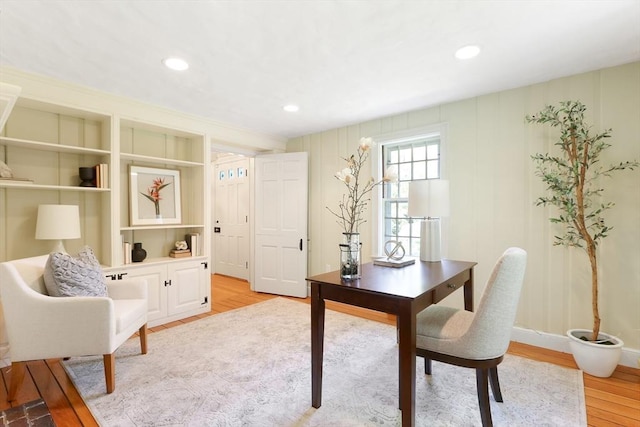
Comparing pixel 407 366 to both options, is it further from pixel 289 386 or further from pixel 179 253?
pixel 179 253

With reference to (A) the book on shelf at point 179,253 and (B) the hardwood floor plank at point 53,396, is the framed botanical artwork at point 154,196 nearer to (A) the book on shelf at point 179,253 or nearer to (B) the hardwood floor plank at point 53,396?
(A) the book on shelf at point 179,253

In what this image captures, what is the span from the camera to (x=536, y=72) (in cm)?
260

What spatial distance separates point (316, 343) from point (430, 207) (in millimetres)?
1413

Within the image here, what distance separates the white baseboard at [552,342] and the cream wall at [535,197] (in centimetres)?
5

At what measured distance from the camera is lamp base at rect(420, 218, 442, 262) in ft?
8.44

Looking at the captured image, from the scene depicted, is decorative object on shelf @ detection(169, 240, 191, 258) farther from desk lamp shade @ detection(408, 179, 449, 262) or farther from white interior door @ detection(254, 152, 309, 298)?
desk lamp shade @ detection(408, 179, 449, 262)

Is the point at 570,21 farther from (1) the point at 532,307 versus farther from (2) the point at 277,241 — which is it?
(2) the point at 277,241

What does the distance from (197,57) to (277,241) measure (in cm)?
281

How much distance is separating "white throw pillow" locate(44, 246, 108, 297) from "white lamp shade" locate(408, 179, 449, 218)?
2.55 metres

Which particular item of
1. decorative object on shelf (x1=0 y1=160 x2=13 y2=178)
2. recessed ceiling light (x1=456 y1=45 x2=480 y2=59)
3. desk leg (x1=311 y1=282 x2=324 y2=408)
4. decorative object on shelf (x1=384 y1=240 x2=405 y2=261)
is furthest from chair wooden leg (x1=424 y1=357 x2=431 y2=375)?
decorative object on shelf (x1=0 y1=160 x2=13 y2=178)

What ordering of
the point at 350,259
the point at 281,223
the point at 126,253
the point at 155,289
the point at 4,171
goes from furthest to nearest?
the point at 281,223 < the point at 155,289 < the point at 126,253 < the point at 4,171 < the point at 350,259

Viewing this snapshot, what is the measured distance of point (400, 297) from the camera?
5.06 ft

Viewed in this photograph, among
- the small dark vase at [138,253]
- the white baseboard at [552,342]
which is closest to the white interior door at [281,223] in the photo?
the small dark vase at [138,253]

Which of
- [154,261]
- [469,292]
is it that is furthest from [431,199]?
[154,261]
